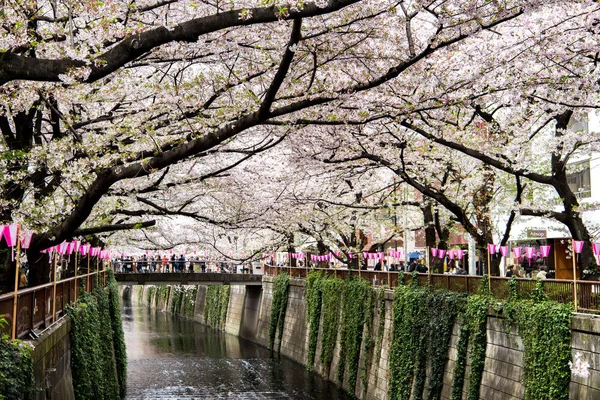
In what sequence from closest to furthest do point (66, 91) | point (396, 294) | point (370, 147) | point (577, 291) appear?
point (66, 91), point (577, 291), point (370, 147), point (396, 294)

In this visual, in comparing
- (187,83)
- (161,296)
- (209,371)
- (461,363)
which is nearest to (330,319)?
(209,371)

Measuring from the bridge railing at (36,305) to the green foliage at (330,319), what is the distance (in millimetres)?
13405

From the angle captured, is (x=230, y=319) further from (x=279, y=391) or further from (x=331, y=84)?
(x=331, y=84)

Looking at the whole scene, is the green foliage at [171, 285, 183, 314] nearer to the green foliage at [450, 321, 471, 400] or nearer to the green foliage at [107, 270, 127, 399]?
the green foliage at [107, 270, 127, 399]

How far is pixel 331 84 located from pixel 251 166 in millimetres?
12002

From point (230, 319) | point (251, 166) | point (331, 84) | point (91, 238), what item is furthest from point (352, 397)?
point (230, 319)

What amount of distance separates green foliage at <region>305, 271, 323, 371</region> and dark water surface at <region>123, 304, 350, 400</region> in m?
1.02

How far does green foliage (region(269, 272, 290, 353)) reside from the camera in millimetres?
39156

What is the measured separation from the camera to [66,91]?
40.7ft

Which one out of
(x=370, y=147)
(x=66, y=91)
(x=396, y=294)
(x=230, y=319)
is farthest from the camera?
(x=230, y=319)

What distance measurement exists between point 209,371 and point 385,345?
12.4m

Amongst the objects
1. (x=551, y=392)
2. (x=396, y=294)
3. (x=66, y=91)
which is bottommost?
(x=551, y=392)

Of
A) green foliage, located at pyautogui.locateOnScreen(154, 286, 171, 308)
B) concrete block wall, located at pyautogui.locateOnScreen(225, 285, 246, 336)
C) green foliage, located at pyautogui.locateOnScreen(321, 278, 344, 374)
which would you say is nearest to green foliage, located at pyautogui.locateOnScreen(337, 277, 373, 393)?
green foliage, located at pyautogui.locateOnScreen(321, 278, 344, 374)

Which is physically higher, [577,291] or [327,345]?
[577,291]
